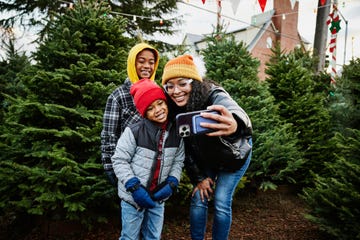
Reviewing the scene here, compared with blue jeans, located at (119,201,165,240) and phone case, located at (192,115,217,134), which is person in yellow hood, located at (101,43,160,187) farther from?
phone case, located at (192,115,217,134)

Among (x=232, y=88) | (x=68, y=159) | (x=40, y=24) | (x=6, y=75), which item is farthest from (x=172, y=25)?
(x=68, y=159)

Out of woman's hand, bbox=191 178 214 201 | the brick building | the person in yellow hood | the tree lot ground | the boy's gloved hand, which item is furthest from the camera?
the brick building

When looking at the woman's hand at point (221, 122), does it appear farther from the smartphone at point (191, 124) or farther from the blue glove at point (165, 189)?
the blue glove at point (165, 189)

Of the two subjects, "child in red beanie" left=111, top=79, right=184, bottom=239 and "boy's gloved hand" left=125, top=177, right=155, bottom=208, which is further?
"child in red beanie" left=111, top=79, right=184, bottom=239

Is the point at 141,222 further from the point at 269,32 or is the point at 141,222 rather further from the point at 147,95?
the point at 269,32

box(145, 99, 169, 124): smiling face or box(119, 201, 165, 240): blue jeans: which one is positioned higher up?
box(145, 99, 169, 124): smiling face

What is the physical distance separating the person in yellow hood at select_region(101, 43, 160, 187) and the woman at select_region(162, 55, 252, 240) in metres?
0.47

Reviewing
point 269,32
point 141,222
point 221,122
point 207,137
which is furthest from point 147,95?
point 269,32

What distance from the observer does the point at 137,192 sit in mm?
2133

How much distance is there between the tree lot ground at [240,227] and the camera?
3518mm

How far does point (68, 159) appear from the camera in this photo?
298 cm

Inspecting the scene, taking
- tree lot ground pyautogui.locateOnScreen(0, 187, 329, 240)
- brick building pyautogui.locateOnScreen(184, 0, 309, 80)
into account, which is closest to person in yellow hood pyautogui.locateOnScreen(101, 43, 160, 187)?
tree lot ground pyautogui.locateOnScreen(0, 187, 329, 240)

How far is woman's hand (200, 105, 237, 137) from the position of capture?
181 cm

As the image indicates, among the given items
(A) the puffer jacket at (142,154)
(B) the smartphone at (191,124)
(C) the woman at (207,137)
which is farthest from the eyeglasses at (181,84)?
(B) the smartphone at (191,124)
